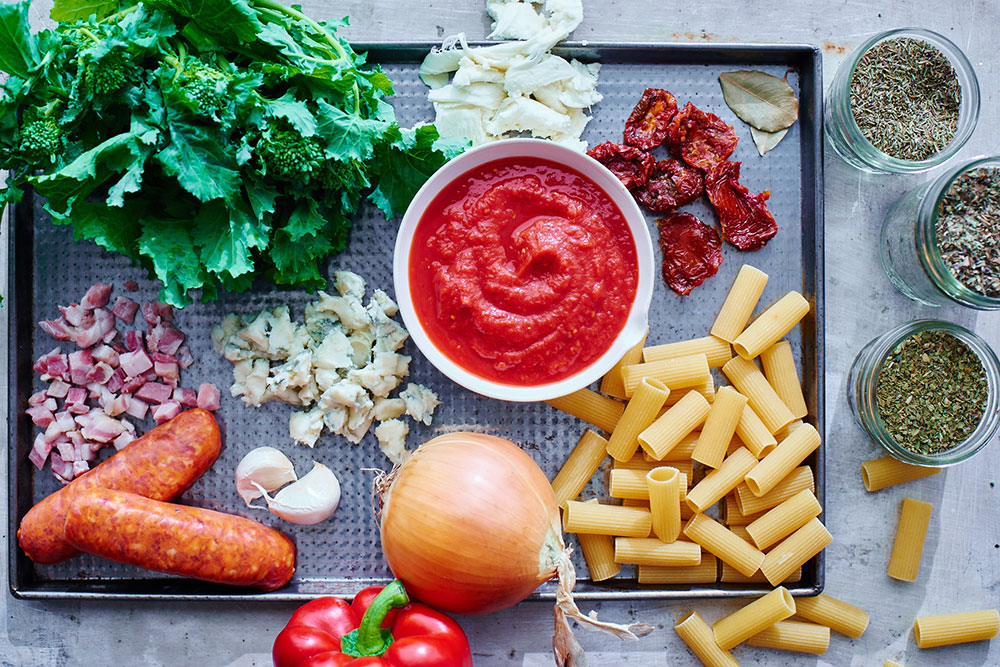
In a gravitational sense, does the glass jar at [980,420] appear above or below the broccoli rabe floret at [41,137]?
below

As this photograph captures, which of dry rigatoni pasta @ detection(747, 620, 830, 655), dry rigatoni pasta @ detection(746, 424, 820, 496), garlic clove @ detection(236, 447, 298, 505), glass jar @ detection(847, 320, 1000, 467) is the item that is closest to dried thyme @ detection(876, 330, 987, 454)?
glass jar @ detection(847, 320, 1000, 467)

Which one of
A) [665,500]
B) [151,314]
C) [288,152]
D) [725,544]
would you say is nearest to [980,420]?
[725,544]

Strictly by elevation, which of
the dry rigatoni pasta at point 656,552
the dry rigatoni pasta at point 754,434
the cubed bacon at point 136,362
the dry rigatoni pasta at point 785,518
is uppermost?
the cubed bacon at point 136,362

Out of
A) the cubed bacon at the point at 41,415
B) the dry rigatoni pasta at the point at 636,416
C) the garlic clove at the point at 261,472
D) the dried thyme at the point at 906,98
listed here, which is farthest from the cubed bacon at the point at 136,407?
the dried thyme at the point at 906,98

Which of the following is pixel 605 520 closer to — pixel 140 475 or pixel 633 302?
pixel 633 302

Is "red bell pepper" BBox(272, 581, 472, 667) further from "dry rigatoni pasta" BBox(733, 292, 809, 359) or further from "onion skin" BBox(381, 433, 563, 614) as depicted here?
"dry rigatoni pasta" BBox(733, 292, 809, 359)

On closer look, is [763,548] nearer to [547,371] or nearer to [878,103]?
[547,371]

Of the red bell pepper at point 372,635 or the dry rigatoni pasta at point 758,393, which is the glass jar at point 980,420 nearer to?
the dry rigatoni pasta at point 758,393
